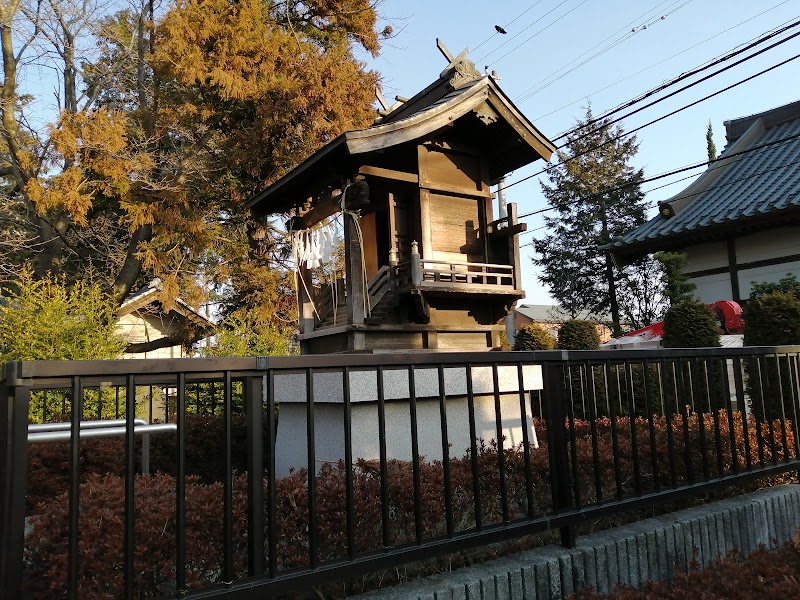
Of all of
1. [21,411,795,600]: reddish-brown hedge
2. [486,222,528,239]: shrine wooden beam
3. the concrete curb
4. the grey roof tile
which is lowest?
the concrete curb

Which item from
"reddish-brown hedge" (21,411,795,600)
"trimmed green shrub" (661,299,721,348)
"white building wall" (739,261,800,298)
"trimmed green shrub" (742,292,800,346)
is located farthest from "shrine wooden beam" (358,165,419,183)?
"white building wall" (739,261,800,298)

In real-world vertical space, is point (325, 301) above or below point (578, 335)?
above

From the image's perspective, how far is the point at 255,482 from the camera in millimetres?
2119

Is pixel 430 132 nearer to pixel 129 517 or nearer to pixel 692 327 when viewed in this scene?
pixel 129 517

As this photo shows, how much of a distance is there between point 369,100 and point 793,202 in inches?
390

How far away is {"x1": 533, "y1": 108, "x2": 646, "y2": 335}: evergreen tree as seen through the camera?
93.0 ft

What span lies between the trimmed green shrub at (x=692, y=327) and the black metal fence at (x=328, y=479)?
408 centimetres

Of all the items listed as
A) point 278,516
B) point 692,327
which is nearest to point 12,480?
point 278,516

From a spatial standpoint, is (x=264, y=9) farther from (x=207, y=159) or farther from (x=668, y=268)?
(x=668, y=268)

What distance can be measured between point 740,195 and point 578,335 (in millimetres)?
6983

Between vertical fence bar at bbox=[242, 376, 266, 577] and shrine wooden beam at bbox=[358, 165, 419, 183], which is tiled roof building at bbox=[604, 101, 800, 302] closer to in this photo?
shrine wooden beam at bbox=[358, 165, 419, 183]

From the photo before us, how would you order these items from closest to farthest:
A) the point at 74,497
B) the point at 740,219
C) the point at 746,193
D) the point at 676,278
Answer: the point at 74,497 < the point at 740,219 < the point at 676,278 < the point at 746,193

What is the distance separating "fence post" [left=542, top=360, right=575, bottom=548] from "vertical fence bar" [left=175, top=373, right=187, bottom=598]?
188 centimetres

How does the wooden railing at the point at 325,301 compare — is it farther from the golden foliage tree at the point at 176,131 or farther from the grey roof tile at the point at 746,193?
the grey roof tile at the point at 746,193
